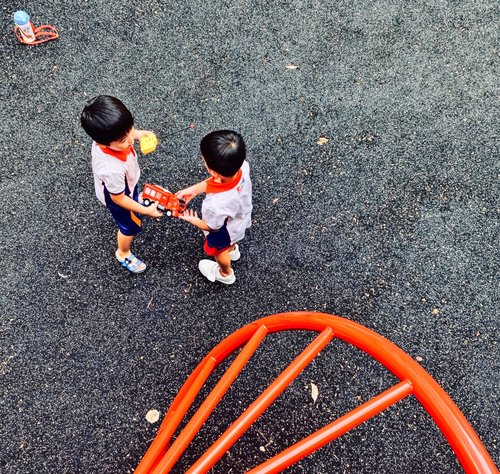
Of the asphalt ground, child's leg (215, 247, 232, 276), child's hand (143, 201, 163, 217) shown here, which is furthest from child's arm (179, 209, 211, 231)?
the asphalt ground

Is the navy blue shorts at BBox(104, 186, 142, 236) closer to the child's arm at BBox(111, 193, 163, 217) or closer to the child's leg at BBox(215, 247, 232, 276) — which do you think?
the child's arm at BBox(111, 193, 163, 217)

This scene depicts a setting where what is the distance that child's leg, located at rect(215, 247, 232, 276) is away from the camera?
2.98 m

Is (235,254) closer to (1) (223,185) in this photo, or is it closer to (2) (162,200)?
(2) (162,200)

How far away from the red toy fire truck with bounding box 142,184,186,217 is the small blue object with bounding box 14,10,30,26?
2.05 meters

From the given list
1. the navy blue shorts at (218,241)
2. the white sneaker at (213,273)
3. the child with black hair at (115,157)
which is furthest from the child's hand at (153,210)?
the white sneaker at (213,273)

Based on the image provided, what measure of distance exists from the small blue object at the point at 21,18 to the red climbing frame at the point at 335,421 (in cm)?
312

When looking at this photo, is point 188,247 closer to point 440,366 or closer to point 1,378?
point 1,378

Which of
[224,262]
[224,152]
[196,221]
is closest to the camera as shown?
[224,152]

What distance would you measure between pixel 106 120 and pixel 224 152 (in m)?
0.56

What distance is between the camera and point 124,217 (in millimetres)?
2914

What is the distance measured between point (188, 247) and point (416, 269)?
1.46 metres

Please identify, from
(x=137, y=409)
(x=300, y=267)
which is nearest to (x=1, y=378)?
(x=137, y=409)

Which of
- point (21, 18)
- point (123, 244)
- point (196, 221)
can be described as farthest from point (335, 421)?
point (21, 18)

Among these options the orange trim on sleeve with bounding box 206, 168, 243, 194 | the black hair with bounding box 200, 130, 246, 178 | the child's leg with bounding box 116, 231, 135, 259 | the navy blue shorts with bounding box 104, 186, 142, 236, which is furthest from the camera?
the child's leg with bounding box 116, 231, 135, 259
